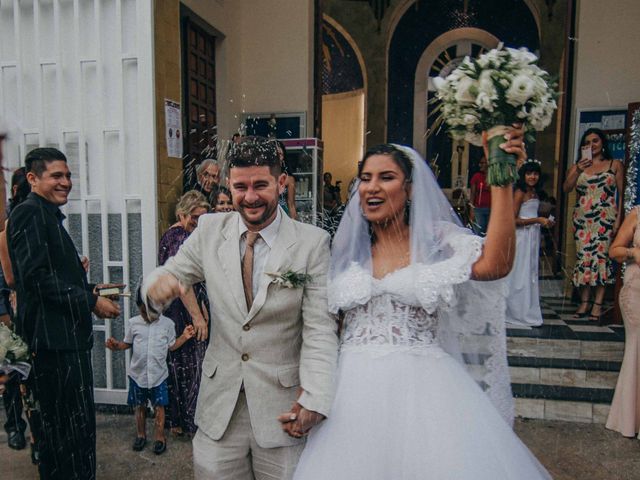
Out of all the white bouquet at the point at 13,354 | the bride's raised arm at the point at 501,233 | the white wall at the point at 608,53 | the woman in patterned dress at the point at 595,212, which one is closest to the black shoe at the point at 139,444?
the white bouquet at the point at 13,354

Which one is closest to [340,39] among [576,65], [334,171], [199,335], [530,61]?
[334,171]

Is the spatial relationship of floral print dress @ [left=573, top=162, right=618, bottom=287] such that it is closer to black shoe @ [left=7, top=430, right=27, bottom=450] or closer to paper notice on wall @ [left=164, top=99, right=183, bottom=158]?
paper notice on wall @ [left=164, top=99, right=183, bottom=158]

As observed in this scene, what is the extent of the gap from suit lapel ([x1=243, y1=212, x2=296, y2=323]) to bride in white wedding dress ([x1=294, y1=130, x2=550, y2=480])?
0.25 metres

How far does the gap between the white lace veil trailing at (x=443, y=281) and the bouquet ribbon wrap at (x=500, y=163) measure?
310mm

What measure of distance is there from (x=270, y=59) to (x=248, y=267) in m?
6.24

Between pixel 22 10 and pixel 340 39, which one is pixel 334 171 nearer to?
pixel 340 39

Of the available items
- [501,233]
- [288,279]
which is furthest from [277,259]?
[501,233]

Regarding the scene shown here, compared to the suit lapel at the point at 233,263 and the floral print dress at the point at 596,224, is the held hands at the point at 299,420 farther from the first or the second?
the floral print dress at the point at 596,224

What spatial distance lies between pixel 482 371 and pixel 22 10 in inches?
199

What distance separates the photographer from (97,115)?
189 inches

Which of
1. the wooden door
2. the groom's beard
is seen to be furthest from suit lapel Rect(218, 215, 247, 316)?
the wooden door

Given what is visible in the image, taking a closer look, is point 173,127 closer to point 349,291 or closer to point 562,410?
point 349,291

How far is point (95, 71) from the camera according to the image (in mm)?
4801

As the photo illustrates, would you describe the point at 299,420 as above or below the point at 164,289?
below
